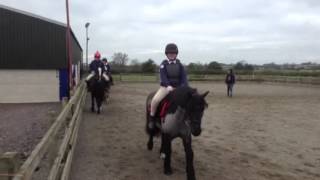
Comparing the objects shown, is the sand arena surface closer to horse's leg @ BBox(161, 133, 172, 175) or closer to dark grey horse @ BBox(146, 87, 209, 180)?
horse's leg @ BBox(161, 133, 172, 175)

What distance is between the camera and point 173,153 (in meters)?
7.86

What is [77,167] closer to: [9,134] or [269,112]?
[9,134]

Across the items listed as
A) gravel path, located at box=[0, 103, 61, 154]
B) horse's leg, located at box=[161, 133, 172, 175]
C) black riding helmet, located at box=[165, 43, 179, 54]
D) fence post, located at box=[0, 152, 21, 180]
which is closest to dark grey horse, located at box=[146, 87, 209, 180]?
horse's leg, located at box=[161, 133, 172, 175]

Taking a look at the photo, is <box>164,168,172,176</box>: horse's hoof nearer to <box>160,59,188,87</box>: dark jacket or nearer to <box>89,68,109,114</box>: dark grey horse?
<box>160,59,188,87</box>: dark jacket

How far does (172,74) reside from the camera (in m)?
6.83

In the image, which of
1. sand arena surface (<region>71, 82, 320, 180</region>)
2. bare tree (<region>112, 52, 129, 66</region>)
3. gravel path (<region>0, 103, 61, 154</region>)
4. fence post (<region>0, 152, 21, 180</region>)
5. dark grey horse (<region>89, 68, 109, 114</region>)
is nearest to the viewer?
fence post (<region>0, 152, 21, 180</region>)

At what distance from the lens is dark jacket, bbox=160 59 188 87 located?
22.3 feet

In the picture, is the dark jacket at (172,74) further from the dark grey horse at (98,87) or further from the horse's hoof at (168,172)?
the dark grey horse at (98,87)

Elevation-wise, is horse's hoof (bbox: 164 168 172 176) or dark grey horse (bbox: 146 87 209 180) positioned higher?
dark grey horse (bbox: 146 87 209 180)

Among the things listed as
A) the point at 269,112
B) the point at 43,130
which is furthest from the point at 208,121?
the point at 43,130

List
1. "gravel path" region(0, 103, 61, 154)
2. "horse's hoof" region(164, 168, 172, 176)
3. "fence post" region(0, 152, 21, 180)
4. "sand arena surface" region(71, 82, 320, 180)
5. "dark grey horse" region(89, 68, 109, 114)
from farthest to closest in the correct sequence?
"dark grey horse" region(89, 68, 109, 114) → "gravel path" region(0, 103, 61, 154) → "sand arena surface" region(71, 82, 320, 180) → "horse's hoof" region(164, 168, 172, 176) → "fence post" region(0, 152, 21, 180)

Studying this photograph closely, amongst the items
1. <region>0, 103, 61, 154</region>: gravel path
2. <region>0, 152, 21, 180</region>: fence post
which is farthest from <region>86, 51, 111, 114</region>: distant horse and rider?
<region>0, 152, 21, 180</region>: fence post

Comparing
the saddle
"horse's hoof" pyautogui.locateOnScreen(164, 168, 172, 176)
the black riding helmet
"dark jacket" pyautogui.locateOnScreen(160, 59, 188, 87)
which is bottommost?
"horse's hoof" pyautogui.locateOnScreen(164, 168, 172, 176)

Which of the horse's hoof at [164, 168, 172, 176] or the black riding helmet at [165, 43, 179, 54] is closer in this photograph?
the horse's hoof at [164, 168, 172, 176]
